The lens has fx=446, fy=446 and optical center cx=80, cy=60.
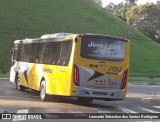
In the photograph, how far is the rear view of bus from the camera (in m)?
16.9

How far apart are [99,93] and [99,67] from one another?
0.99 meters

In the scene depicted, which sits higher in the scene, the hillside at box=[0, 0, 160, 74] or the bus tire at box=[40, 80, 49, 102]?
the hillside at box=[0, 0, 160, 74]

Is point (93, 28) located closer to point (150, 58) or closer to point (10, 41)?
point (150, 58)

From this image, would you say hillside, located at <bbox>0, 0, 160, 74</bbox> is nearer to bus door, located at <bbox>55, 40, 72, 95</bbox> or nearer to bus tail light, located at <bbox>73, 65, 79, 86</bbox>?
bus door, located at <bbox>55, 40, 72, 95</bbox>

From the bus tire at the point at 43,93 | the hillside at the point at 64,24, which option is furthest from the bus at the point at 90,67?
the hillside at the point at 64,24

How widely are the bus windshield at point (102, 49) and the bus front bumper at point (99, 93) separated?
1224 millimetres

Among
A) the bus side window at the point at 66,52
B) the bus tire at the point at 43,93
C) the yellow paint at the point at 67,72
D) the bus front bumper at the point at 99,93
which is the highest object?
the bus side window at the point at 66,52

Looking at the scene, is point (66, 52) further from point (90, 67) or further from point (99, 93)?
point (99, 93)

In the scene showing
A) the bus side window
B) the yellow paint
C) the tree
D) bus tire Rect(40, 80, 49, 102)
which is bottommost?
bus tire Rect(40, 80, 49, 102)

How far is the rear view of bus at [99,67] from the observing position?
16906 millimetres

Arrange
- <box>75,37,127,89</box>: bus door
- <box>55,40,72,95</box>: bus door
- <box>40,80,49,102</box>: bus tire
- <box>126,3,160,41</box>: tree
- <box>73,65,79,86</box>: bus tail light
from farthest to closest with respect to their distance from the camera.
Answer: <box>126,3,160,41</box>: tree, <box>40,80,49,102</box>: bus tire, <box>55,40,72,95</box>: bus door, <box>75,37,127,89</box>: bus door, <box>73,65,79,86</box>: bus tail light

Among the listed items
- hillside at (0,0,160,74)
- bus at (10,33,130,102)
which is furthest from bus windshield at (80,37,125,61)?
hillside at (0,0,160,74)

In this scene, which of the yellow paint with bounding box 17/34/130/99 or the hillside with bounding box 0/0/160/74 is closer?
the yellow paint with bounding box 17/34/130/99

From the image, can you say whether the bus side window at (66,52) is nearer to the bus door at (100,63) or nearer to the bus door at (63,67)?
the bus door at (63,67)
